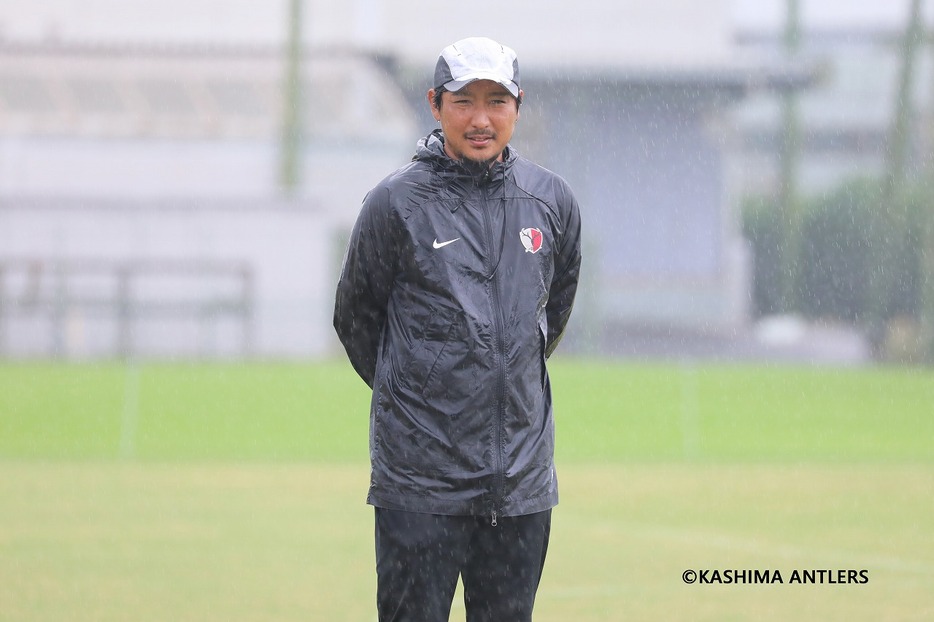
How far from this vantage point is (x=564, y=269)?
450 centimetres

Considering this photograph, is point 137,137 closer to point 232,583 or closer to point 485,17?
point 485,17

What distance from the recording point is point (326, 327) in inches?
987

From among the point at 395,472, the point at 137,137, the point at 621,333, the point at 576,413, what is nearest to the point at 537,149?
the point at 621,333

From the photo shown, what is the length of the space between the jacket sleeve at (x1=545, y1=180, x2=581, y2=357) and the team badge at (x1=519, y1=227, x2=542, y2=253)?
16cm

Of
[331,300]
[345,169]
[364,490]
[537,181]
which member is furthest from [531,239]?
[345,169]

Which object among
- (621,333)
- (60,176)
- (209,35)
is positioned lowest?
(621,333)

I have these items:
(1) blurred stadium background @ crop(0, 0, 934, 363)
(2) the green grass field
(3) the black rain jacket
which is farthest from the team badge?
(1) blurred stadium background @ crop(0, 0, 934, 363)

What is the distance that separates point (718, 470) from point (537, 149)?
22.1 meters

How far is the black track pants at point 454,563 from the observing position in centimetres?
411

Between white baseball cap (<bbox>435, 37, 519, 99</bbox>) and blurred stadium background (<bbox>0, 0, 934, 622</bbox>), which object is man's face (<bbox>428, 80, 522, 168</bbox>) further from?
blurred stadium background (<bbox>0, 0, 934, 622</bbox>)

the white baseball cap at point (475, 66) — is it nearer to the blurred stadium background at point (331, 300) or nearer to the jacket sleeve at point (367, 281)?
the jacket sleeve at point (367, 281)

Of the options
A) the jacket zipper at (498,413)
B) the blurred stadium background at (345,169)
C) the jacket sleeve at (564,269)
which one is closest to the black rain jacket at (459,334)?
the jacket zipper at (498,413)

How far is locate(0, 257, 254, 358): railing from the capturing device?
2666 cm

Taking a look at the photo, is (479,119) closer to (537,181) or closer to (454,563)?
(537,181)
